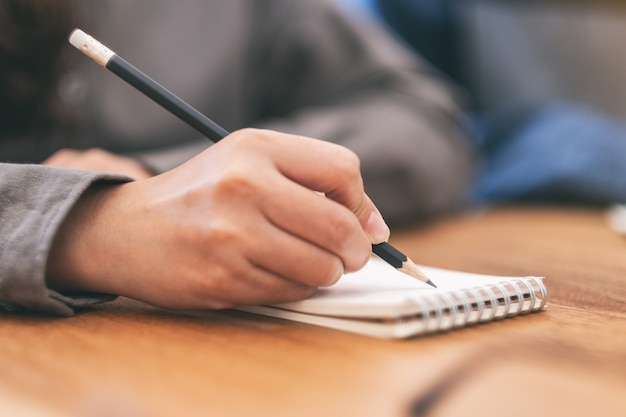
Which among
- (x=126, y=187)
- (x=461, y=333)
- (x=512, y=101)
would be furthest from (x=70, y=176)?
(x=512, y=101)

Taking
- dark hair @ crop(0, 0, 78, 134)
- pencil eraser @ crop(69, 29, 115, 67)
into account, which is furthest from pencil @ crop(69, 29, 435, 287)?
dark hair @ crop(0, 0, 78, 134)

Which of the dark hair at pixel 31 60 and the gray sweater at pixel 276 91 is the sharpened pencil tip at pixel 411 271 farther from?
the dark hair at pixel 31 60

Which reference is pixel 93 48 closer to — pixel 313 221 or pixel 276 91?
pixel 313 221

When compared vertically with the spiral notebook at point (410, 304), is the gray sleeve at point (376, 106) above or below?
above

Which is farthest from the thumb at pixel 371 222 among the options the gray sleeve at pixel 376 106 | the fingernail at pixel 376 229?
the gray sleeve at pixel 376 106

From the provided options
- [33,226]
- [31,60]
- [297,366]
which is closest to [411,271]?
Answer: [297,366]

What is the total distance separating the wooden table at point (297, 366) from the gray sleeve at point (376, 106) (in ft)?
1.60

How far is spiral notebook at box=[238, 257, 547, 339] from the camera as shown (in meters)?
0.38

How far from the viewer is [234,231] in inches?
15.5

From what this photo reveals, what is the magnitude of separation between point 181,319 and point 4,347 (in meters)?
0.10

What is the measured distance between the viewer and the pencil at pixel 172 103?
445 mm

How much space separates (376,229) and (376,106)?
2.07ft

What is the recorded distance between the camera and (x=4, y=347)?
1.22 ft

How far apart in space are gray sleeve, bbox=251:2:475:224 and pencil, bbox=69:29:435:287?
48cm
